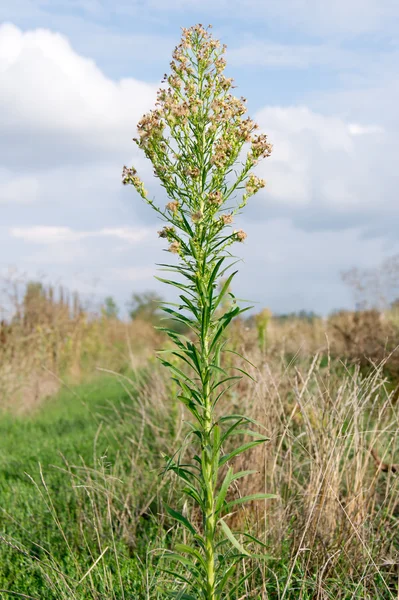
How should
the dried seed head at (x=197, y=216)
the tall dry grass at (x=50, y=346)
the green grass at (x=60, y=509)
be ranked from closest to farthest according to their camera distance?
1. the dried seed head at (x=197, y=216)
2. the green grass at (x=60, y=509)
3. the tall dry grass at (x=50, y=346)

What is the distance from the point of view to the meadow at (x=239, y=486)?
11.3ft

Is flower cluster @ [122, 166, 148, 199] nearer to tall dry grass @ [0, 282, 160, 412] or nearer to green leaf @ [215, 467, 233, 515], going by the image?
green leaf @ [215, 467, 233, 515]

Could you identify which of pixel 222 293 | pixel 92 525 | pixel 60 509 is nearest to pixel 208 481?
pixel 222 293

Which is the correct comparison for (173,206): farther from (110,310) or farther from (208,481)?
(110,310)

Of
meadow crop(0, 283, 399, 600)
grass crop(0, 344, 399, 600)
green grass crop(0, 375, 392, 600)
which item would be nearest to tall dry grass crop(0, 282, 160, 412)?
meadow crop(0, 283, 399, 600)

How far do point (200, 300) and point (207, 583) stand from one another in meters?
1.19

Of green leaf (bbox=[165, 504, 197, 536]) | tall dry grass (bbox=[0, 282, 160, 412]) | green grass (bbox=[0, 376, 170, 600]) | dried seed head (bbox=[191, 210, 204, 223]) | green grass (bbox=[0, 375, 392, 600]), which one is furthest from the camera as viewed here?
tall dry grass (bbox=[0, 282, 160, 412])

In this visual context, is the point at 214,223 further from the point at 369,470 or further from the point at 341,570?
the point at 369,470

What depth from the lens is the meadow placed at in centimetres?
345

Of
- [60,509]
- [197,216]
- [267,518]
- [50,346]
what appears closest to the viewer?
[197,216]

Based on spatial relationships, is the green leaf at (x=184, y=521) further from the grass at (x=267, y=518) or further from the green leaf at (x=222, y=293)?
the green leaf at (x=222, y=293)

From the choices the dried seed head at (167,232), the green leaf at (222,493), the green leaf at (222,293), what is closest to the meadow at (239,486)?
the green leaf at (222,493)

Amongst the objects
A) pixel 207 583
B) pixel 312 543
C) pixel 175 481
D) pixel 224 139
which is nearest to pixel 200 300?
pixel 224 139

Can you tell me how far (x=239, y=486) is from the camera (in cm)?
443
